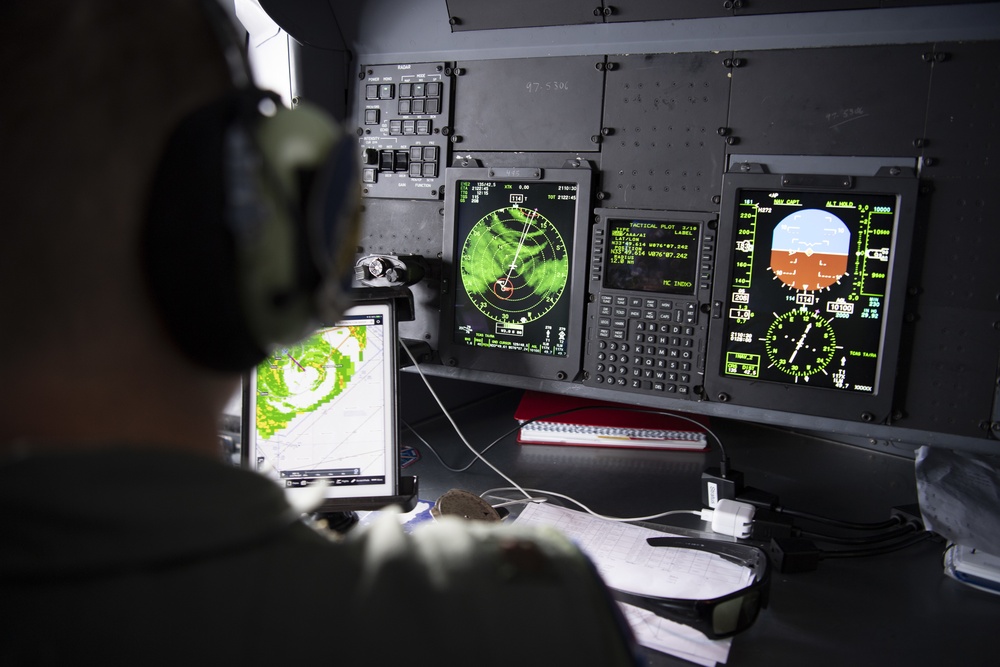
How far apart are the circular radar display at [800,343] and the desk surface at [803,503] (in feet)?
0.94

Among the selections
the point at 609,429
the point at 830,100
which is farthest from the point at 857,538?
the point at 830,100

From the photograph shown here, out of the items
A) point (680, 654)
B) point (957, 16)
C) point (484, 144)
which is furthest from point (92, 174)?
point (957, 16)

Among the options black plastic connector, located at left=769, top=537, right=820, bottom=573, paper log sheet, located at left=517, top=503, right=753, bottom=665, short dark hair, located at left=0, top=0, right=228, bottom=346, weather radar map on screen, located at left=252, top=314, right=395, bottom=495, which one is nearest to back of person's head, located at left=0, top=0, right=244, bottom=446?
short dark hair, located at left=0, top=0, right=228, bottom=346

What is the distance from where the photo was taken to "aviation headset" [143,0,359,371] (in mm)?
380

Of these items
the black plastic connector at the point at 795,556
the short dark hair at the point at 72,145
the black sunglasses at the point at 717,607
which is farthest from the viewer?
the black plastic connector at the point at 795,556

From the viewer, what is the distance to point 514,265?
5.12 ft

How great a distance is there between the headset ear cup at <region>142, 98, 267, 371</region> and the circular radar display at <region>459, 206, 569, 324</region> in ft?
3.78

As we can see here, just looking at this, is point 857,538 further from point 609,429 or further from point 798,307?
point 609,429

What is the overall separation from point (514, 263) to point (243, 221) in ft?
3.87

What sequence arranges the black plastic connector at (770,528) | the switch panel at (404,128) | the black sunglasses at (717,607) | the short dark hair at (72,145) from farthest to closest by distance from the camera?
1. the switch panel at (404,128)
2. the black plastic connector at (770,528)
3. the black sunglasses at (717,607)
4. the short dark hair at (72,145)

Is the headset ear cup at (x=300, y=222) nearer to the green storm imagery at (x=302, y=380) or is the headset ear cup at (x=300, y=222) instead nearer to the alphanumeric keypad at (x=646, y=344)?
the green storm imagery at (x=302, y=380)

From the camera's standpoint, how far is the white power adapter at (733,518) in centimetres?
128

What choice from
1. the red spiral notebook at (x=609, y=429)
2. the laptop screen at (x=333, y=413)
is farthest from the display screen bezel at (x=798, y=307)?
the laptop screen at (x=333, y=413)

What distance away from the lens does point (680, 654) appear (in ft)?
3.00
